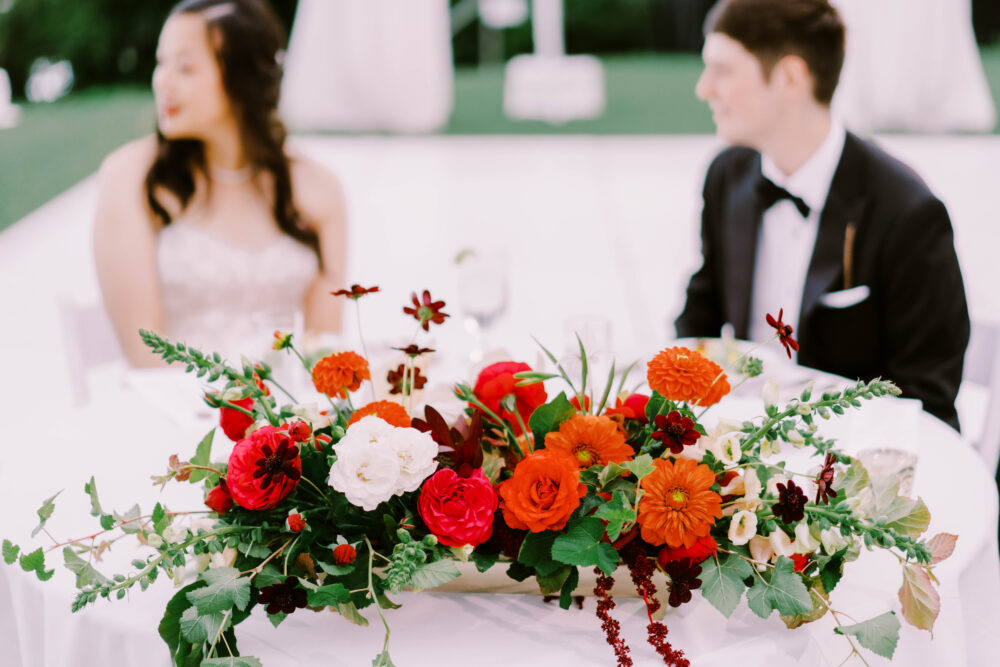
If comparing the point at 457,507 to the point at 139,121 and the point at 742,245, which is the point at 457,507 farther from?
the point at 139,121

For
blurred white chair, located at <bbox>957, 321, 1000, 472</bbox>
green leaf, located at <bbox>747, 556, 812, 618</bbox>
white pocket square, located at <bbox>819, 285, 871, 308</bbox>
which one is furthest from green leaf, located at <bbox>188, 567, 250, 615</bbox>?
blurred white chair, located at <bbox>957, 321, 1000, 472</bbox>

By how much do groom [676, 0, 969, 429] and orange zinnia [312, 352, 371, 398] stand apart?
1.35m

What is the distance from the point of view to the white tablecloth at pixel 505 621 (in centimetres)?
102

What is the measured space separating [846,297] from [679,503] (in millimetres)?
1270

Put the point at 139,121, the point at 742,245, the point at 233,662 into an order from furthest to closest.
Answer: the point at 139,121, the point at 742,245, the point at 233,662

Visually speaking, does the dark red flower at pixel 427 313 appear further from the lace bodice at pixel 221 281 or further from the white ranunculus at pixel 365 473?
the lace bodice at pixel 221 281

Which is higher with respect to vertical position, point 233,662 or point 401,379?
point 401,379

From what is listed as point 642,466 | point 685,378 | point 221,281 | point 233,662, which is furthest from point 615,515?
point 221,281

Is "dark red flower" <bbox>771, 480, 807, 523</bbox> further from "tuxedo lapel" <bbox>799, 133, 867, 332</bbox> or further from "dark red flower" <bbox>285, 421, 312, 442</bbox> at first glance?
"tuxedo lapel" <bbox>799, 133, 867, 332</bbox>

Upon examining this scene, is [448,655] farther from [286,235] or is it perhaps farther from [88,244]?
[88,244]

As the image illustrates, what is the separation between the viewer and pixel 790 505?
3.06 feet

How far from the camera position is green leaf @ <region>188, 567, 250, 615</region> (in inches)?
36.6

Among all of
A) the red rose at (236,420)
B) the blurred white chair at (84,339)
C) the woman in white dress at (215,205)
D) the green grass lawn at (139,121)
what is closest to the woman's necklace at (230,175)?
the woman in white dress at (215,205)

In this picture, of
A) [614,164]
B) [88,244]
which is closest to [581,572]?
[88,244]
